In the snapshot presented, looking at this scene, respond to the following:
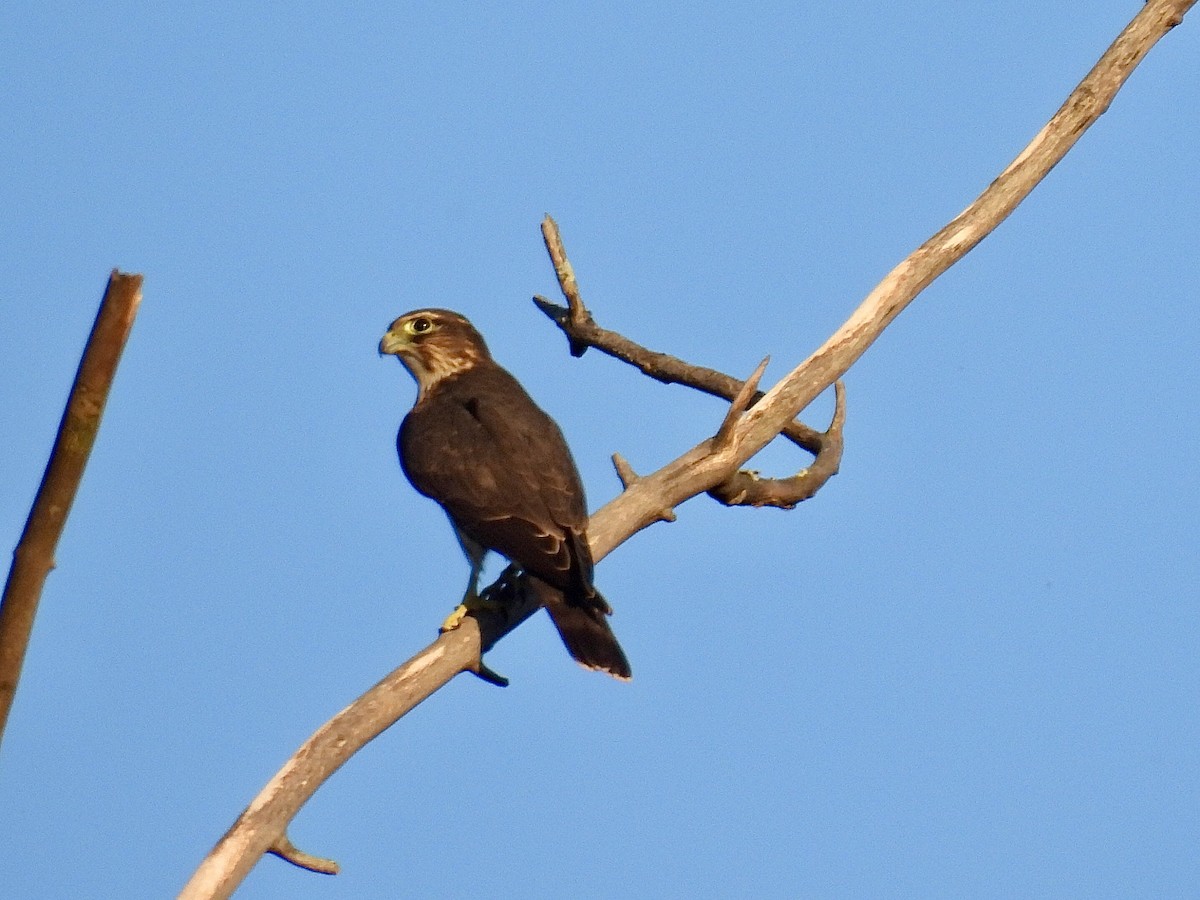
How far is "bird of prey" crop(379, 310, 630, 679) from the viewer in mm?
4695

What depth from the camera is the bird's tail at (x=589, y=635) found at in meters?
4.66

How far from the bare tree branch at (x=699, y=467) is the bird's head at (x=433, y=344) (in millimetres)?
795

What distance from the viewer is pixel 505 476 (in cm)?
514

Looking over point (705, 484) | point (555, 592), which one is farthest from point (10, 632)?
point (705, 484)

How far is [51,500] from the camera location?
2232mm

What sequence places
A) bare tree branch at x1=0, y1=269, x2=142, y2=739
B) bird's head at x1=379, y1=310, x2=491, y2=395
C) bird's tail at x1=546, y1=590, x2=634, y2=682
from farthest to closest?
bird's head at x1=379, y1=310, x2=491, y2=395 → bird's tail at x1=546, y1=590, x2=634, y2=682 → bare tree branch at x1=0, y1=269, x2=142, y2=739

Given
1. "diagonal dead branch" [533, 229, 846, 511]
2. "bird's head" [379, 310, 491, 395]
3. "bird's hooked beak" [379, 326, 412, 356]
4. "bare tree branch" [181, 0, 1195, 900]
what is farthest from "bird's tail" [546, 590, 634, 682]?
"bird's hooked beak" [379, 326, 412, 356]

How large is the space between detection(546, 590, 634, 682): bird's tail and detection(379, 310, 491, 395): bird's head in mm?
1775

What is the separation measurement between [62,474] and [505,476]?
2.96 meters

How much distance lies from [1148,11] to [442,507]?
303 centimetres

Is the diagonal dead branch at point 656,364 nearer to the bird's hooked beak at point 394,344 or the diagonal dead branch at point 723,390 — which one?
the diagonal dead branch at point 723,390

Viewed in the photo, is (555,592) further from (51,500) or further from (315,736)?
(51,500)

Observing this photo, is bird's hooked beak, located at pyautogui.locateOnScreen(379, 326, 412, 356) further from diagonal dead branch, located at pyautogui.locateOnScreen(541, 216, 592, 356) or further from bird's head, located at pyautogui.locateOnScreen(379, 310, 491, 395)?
diagonal dead branch, located at pyautogui.locateOnScreen(541, 216, 592, 356)

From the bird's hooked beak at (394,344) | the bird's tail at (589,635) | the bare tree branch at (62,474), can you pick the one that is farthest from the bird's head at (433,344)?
the bare tree branch at (62,474)
